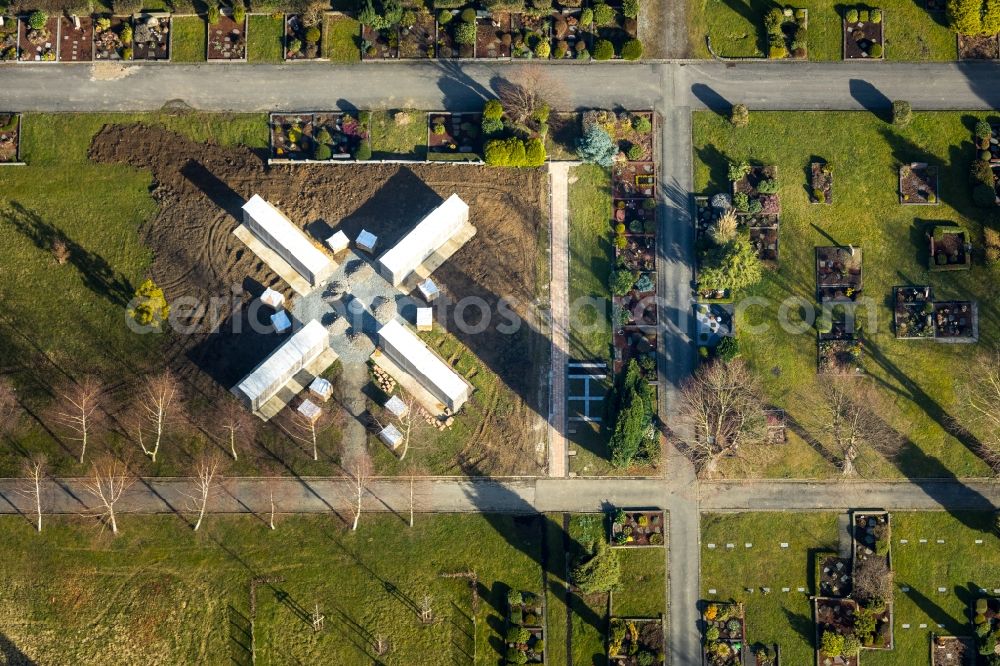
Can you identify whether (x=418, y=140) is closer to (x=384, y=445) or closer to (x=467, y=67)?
(x=467, y=67)

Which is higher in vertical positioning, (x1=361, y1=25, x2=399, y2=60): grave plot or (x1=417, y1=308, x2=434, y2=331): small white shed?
(x1=361, y1=25, x2=399, y2=60): grave plot

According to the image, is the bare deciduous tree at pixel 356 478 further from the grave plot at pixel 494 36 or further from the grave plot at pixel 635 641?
the grave plot at pixel 494 36

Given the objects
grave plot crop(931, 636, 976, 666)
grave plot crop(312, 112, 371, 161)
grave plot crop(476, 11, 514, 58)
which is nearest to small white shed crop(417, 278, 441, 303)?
grave plot crop(312, 112, 371, 161)

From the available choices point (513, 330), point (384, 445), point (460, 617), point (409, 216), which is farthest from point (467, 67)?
point (460, 617)

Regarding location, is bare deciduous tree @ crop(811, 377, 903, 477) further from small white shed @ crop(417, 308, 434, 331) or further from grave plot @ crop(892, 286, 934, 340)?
small white shed @ crop(417, 308, 434, 331)

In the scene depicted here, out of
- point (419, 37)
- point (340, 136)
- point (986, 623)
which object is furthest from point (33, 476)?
point (986, 623)
